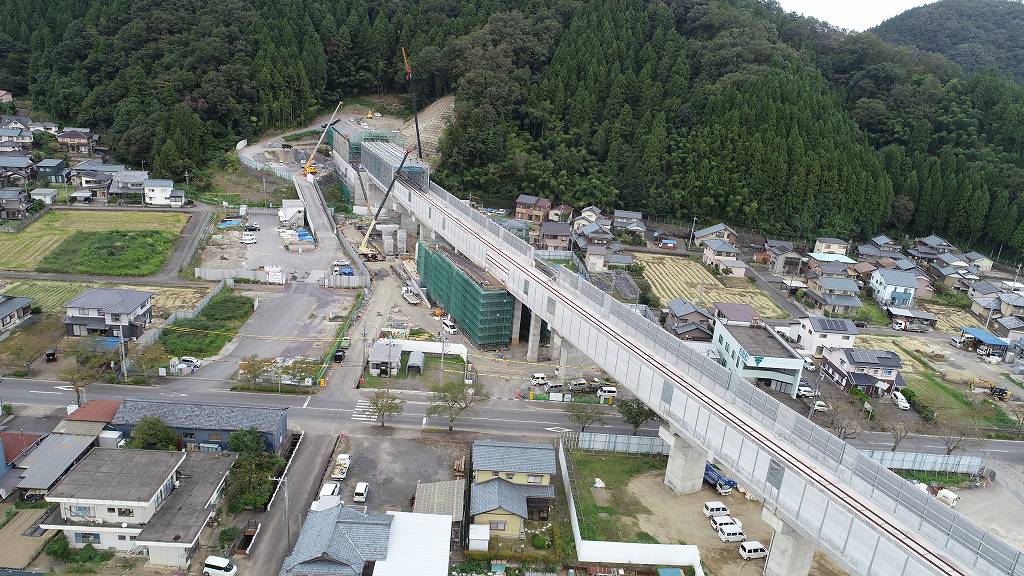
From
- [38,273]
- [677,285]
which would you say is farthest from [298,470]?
[677,285]

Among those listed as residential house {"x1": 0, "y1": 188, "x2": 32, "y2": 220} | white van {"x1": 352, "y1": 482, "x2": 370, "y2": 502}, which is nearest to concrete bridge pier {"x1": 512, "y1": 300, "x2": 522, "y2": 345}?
white van {"x1": 352, "y1": 482, "x2": 370, "y2": 502}

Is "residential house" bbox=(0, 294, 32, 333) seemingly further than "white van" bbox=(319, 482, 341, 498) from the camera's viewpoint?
Yes

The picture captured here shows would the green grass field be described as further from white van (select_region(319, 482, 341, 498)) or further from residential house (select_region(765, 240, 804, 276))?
residential house (select_region(765, 240, 804, 276))

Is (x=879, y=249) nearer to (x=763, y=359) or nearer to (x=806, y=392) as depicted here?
(x=806, y=392)

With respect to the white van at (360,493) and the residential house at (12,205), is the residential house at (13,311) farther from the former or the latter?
the white van at (360,493)

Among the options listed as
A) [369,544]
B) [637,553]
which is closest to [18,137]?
[369,544]

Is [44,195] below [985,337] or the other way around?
the other way around

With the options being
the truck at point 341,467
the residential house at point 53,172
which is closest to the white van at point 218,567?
the truck at point 341,467
